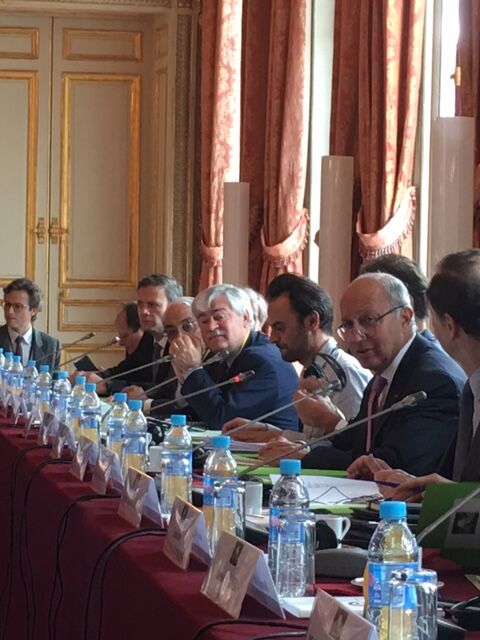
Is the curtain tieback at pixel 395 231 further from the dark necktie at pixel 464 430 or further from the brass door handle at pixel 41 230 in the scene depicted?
the brass door handle at pixel 41 230

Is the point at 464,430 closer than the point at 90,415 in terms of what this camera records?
Yes

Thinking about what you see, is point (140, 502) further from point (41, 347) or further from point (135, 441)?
point (41, 347)

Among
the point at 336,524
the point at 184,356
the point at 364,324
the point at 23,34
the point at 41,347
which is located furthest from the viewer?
the point at 23,34

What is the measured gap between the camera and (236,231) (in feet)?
23.7

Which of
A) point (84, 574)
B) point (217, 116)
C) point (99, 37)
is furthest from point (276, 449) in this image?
point (99, 37)

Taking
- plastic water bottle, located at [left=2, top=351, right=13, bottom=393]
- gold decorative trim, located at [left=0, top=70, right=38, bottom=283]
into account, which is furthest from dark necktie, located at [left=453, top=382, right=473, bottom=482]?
gold decorative trim, located at [left=0, top=70, right=38, bottom=283]

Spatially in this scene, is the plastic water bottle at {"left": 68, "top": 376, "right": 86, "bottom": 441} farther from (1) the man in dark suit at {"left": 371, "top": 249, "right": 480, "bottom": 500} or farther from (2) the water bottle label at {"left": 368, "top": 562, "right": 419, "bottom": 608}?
(2) the water bottle label at {"left": 368, "top": 562, "right": 419, "bottom": 608}

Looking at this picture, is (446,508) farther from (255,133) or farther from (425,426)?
(255,133)

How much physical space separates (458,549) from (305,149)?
16.4 ft

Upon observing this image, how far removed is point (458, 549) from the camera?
7.61ft

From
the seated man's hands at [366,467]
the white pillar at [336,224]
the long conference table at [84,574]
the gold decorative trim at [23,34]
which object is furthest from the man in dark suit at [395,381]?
the gold decorative trim at [23,34]

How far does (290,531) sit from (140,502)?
491 mm

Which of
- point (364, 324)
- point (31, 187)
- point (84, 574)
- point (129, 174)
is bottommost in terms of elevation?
point (84, 574)

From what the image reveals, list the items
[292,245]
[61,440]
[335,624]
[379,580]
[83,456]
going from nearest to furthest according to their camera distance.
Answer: [335,624]
[379,580]
[83,456]
[61,440]
[292,245]
